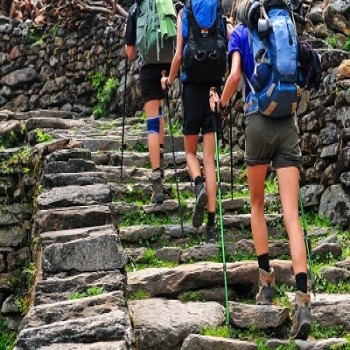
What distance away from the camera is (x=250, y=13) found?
4531 millimetres

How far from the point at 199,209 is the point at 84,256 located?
5.08 ft

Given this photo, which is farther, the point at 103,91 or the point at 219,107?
the point at 103,91

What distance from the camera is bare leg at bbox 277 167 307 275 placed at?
14.2ft

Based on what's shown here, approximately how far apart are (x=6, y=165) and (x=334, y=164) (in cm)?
357

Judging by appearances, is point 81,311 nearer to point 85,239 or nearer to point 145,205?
point 85,239

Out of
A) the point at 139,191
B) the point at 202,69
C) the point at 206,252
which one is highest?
the point at 202,69

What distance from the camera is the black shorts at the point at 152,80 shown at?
700 cm

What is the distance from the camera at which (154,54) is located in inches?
271

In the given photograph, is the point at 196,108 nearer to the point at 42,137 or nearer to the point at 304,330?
the point at 304,330

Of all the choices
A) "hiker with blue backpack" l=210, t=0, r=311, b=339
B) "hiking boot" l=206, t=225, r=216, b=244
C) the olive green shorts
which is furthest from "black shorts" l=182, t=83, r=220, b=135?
the olive green shorts

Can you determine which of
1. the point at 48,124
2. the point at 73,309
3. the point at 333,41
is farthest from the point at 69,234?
the point at 48,124

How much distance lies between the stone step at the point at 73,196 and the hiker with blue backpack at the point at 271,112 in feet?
5.15

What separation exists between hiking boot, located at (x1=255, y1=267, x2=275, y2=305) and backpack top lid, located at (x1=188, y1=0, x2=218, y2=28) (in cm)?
217

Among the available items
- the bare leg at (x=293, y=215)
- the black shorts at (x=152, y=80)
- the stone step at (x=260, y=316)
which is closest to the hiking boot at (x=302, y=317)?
the bare leg at (x=293, y=215)
